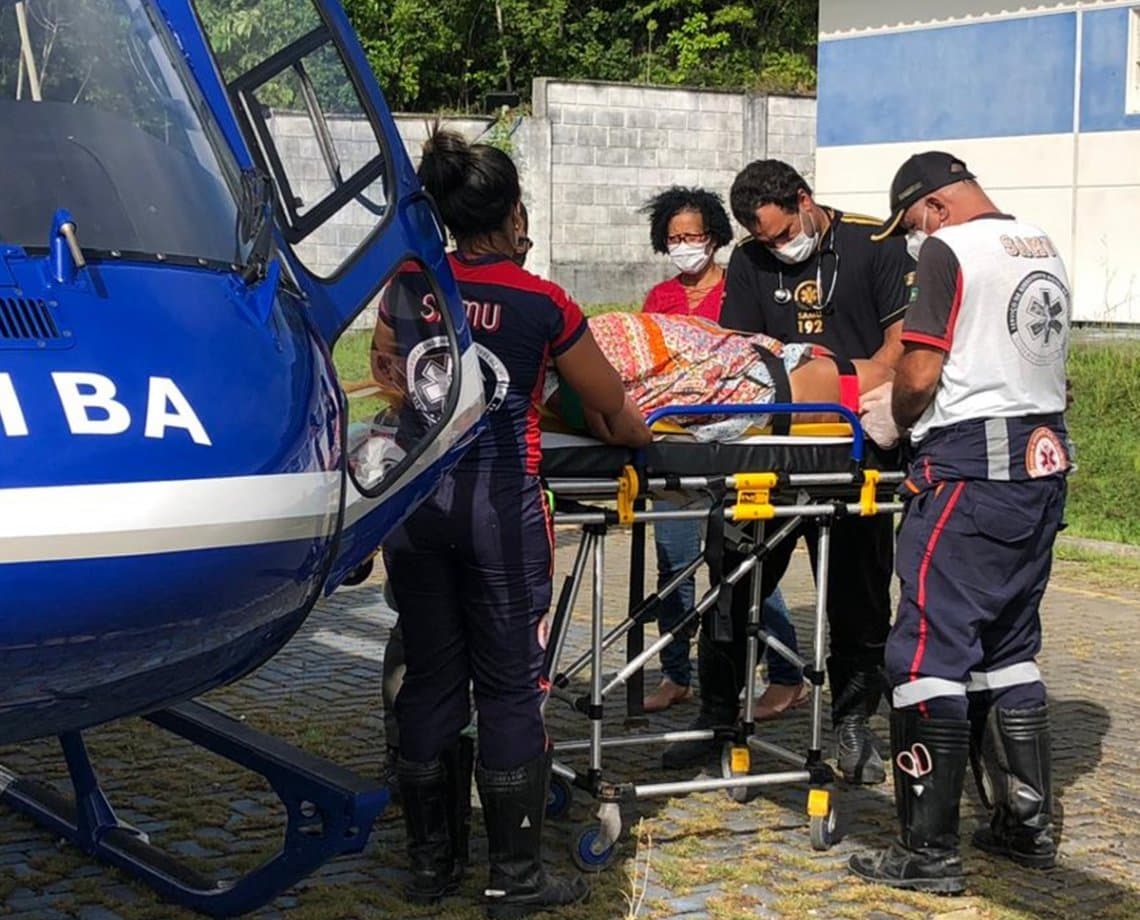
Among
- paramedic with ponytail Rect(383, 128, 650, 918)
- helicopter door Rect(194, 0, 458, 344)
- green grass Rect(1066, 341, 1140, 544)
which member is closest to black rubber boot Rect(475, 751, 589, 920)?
paramedic with ponytail Rect(383, 128, 650, 918)

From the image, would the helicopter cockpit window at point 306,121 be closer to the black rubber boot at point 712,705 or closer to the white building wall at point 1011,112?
the black rubber boot at point 712,705

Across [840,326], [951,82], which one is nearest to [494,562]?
[840,326]

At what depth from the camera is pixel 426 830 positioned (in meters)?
4.95

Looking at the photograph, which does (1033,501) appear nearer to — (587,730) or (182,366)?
(587,730)

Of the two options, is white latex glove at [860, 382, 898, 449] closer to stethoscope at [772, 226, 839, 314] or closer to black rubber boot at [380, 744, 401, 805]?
stethoscope at [772, 226, 839, 314]

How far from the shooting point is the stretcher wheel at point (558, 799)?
557cm

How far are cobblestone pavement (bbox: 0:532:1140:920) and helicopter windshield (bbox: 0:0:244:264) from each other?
207 centimetres

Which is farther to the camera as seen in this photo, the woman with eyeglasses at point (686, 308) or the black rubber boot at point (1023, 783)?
the woman with eyeglasses at point (686, 308)

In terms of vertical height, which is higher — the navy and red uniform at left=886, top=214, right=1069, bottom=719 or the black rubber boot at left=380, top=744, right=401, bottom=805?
the navy and red uniform at left=886, top=214, right=1069, bottom=719

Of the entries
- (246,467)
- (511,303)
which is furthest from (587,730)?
(246,467)

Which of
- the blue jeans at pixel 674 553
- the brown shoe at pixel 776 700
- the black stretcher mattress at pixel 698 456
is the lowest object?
the brown shoe at pixel 776 700

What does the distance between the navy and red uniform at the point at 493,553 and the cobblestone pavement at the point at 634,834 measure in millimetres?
553

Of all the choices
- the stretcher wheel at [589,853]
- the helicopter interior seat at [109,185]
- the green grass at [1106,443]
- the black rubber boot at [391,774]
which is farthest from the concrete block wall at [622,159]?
the helicopter interior seat at [109,185]

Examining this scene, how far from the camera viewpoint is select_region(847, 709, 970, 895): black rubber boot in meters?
5.08
